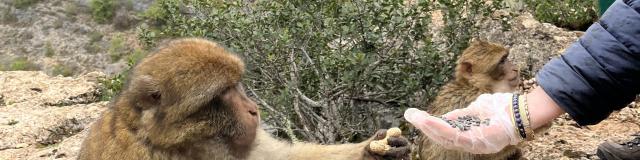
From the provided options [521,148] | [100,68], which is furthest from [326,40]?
[100,68]

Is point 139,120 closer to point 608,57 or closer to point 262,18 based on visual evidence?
point 608,57

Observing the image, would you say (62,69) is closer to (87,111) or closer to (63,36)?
(63,36)

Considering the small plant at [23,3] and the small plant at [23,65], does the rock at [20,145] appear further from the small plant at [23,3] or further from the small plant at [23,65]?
the small plant at [23,3]

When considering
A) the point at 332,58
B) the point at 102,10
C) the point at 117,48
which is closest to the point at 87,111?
the point at 332,58

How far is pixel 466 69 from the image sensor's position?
3.79 m

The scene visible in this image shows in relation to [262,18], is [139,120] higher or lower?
higher

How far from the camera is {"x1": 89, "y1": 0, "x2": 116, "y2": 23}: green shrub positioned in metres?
21.4

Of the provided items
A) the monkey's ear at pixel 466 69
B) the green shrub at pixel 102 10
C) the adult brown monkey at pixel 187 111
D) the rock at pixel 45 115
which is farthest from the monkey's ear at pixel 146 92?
the green shrub at pixel 102 10

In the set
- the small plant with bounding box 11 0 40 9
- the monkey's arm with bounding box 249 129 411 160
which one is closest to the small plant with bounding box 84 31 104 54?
the small plant with bounding box 11 0 40 9

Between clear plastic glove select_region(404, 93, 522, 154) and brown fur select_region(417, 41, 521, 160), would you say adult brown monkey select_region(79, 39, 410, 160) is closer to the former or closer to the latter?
clear plastic glove select_region(404, 93, 522, 154)

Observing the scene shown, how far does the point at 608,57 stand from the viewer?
5.53ft

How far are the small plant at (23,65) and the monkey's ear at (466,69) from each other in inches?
605

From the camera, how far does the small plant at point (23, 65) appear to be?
17.7m

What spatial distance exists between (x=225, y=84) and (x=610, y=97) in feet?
3.32
